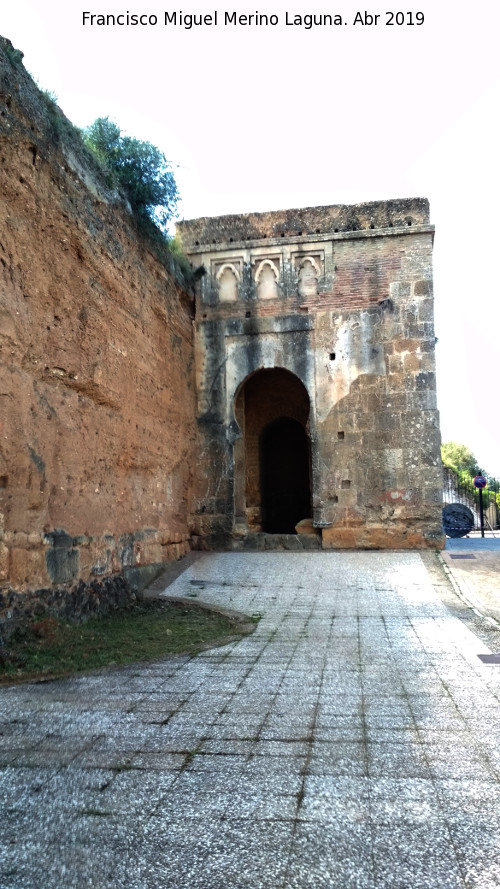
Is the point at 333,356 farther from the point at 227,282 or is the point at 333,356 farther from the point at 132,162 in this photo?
the point at 132,162

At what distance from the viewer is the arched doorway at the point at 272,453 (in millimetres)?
12352

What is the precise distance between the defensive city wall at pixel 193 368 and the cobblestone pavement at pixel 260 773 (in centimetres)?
239

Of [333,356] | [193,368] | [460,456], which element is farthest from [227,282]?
[460,456]

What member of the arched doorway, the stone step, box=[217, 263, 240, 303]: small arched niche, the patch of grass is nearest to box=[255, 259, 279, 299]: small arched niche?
box=[217, 263, 240, 303]: small arched niche

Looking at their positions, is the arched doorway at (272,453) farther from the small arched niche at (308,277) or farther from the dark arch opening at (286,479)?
the small arched niche at (308,277)

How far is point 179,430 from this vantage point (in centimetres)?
1066

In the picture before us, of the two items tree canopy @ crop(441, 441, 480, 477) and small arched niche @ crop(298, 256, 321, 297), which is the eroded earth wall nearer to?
small arched niche @ crop(298, 256, 321, 297)

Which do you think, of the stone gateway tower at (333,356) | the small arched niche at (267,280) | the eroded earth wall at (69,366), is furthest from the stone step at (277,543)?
the small arched niche at (267,280)

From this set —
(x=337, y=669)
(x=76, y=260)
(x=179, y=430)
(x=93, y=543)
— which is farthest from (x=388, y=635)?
(x=179, y=430)

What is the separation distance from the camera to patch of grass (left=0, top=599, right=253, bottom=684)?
4.65 m

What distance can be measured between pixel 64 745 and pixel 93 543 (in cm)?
413

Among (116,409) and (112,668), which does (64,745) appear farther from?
(116,409)

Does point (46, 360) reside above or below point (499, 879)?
above

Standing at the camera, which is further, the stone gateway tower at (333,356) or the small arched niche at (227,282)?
the small arched niche at (227,282)
